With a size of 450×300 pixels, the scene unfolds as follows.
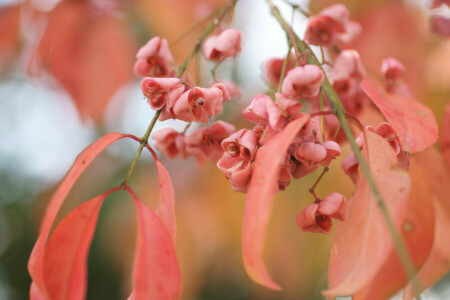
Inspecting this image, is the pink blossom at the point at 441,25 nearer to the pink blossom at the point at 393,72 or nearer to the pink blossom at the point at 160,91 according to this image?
the pink blossom at the point at 393,72

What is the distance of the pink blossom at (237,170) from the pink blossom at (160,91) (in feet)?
0.29

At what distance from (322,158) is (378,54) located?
0.69m

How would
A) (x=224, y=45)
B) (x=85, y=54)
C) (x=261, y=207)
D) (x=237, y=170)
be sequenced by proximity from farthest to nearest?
(x=85, y=54)
(x=224, y=45)
(x=237, y=170)
(x=261, y=207)

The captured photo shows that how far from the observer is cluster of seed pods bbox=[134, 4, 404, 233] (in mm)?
465

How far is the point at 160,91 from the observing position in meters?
0.52

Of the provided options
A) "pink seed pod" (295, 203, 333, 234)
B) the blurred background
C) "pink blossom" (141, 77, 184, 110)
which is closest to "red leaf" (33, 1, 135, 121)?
the blurred background

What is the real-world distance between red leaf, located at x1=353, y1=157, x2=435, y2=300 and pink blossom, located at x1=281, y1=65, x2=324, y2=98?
0.18m

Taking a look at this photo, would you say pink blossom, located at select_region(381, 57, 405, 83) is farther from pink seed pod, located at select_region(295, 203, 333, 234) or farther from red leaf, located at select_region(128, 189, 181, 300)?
red leaf, located at select_region(128, 189, 181, 300)

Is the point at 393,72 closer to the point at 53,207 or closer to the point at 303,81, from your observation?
the point at 303,81

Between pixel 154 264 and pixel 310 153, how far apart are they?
18 cm

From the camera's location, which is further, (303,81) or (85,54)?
(85,54)

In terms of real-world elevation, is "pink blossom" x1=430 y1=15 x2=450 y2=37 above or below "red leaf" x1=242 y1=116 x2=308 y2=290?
below

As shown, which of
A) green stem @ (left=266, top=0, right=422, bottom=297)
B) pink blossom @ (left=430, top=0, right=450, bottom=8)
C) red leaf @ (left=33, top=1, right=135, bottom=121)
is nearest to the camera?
green stem @ (left=266, top=0, right=422, bottom=297)

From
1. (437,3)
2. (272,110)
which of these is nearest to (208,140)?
(272,110)
